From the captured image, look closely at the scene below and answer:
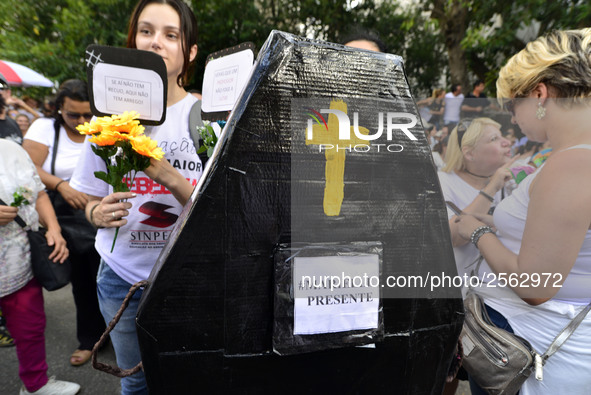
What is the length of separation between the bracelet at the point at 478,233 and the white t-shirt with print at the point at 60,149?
2.54 meters

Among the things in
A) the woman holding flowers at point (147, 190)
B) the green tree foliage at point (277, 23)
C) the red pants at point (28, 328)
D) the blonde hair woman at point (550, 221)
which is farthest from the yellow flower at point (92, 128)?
→ the green tree foliage at point (277, 23)

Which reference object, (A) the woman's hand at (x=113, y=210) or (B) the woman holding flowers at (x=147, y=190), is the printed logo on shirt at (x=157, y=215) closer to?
(B) the woman holding flowers at (x=147, y=190)

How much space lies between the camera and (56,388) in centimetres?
219

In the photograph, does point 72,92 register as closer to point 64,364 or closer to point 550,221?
point 64,364

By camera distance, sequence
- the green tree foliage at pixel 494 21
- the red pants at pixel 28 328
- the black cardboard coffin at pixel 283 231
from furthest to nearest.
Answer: the green tree foliage at pixel 494 21 → the red pants at pixel 28 328 → the black cardboard coffin at pixel 283 231

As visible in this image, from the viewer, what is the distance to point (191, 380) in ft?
2.38

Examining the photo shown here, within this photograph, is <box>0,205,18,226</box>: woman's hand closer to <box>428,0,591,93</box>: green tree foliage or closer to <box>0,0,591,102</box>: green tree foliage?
<box>0,0,591,102</box>: green tree foliage

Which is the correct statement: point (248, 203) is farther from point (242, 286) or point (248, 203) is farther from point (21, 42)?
point (21, 42)

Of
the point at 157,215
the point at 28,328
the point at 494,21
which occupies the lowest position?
the point at 28,328

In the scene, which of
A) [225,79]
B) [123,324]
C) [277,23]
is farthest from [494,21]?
[123,324]

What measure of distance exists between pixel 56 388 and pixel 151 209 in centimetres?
176

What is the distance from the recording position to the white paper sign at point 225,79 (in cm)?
106

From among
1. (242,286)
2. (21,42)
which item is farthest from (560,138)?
(21,42)

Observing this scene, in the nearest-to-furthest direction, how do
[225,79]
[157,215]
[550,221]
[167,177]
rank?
1. [550,221]
2. [167,177]
3. [225,79]
4. [157,215]
